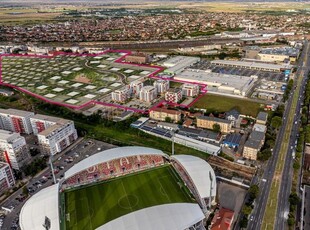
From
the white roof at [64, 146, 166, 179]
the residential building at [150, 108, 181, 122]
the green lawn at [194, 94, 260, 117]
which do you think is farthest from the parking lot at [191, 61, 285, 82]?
the white roof at [64, 146, 166, 179]

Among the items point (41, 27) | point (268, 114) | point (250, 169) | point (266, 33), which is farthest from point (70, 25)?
point (250, 169)

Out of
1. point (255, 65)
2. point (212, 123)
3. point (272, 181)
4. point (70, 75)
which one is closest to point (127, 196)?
point (272, 181)

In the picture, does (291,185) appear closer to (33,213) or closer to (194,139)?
(194,139)

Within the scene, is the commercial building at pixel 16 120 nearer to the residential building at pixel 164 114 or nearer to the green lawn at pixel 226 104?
the residential building at pixel 164 114

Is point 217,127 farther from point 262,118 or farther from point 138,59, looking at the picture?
point 138,59

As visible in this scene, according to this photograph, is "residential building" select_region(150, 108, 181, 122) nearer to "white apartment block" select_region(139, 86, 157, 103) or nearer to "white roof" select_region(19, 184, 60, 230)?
"white apartment block" select_region(139, 86, 157, 103)

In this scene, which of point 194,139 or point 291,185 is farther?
point 194,139
